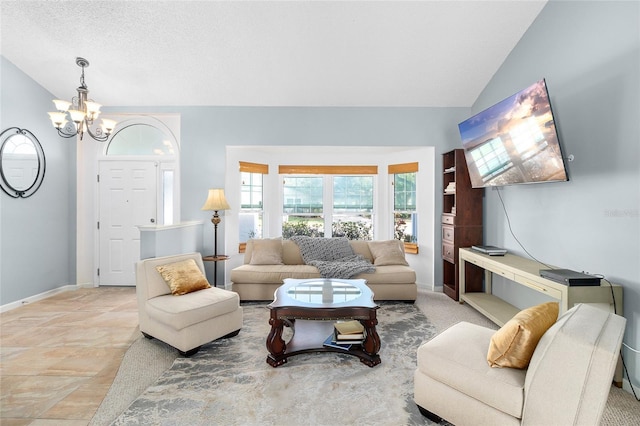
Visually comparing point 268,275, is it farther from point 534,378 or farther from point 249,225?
point 534,378

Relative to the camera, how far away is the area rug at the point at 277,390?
6.02 ft

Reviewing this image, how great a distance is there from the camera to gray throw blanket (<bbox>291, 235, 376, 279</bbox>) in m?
3.97

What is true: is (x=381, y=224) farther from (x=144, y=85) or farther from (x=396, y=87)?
(x=144, y=85)

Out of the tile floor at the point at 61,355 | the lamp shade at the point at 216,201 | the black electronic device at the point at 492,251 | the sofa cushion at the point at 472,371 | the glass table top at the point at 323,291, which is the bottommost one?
the tile floor at the point at 61,355

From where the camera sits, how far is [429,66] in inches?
148

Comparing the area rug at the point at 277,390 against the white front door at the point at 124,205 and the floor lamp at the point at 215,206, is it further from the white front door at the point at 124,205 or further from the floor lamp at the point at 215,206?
the white front door at the point at 124,205

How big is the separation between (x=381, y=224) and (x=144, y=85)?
4040 millimetres

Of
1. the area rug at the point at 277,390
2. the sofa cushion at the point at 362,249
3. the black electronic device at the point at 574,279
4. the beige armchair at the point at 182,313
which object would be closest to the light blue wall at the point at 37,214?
the beige armchair at the point at 182,313

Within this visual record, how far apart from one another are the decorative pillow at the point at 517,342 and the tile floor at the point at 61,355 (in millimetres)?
2363

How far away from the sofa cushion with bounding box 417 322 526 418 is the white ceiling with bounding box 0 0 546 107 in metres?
3.00

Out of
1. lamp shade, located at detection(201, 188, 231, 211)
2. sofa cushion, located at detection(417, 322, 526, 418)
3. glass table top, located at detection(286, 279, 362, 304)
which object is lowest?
sofa cushion, located at detection(417, 322, 526, 418)

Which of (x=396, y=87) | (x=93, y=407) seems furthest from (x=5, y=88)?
(x=396, y=87)

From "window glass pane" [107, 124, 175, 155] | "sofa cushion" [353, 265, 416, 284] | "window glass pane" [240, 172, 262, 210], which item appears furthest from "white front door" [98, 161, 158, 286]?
"sofa cushion" [353, 265, 416, 284]

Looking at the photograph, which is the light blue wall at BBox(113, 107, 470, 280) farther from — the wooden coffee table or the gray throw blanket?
the wooden coffee table
